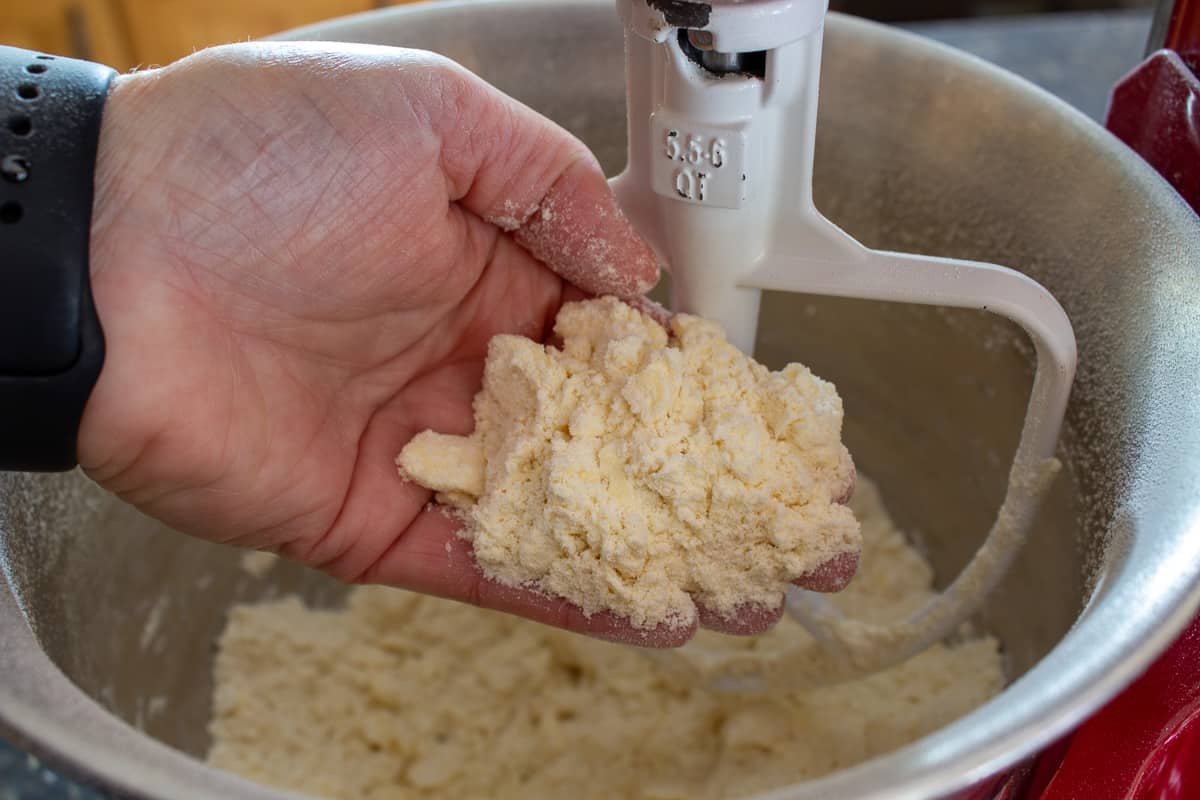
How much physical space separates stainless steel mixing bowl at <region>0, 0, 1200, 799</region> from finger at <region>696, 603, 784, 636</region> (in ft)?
0.59

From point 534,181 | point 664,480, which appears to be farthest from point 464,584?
point 534,181

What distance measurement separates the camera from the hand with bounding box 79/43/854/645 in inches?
24.3

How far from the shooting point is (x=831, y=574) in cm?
67

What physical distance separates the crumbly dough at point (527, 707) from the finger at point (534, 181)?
343 millimetres

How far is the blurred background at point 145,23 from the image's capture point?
61.3 inches

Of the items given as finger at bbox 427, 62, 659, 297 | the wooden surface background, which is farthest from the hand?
the wooden surface background

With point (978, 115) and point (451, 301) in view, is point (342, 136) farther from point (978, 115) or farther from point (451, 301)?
point (978, 115)

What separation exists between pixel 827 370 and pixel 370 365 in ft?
1.57

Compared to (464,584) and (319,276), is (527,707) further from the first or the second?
(319,276)

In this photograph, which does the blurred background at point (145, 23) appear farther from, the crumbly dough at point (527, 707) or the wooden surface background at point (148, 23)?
the crumbly dough at point (527, 707)

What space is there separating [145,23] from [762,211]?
133 cm

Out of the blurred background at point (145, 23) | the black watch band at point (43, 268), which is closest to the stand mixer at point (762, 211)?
the black watch band at point (43, 268)

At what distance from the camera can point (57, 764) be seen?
0.46m

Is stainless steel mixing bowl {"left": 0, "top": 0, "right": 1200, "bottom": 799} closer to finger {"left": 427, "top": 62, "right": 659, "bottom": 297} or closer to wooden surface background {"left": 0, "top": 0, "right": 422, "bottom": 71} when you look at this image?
finger {"left": 427, "top": 62, "right": 659, "bottom": 297}
